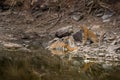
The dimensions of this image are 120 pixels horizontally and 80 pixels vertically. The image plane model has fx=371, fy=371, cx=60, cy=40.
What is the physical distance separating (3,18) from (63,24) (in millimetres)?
2534

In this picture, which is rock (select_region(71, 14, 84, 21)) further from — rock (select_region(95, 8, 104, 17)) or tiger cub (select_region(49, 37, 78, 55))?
tiger cub (select_region(49, 37, 78, 55))

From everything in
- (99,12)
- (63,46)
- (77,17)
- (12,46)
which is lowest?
(12,46)

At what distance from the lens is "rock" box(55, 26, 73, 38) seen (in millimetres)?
10461

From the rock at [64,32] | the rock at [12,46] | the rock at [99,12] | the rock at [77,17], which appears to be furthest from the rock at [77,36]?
the rock at [12,46]

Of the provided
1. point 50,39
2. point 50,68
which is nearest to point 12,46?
point 50,39

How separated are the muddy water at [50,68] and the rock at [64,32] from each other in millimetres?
1003

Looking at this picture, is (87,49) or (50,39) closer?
(87,49)

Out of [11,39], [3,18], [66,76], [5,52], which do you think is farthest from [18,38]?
[66,76]

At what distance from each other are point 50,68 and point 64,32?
2507 millimetres

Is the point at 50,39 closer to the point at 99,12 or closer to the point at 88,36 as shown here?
the point at 88,36

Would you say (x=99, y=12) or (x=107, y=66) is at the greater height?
(x=99, y=12)

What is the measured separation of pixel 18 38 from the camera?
11117 mm

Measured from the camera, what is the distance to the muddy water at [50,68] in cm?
738

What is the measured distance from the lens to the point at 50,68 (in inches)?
324
